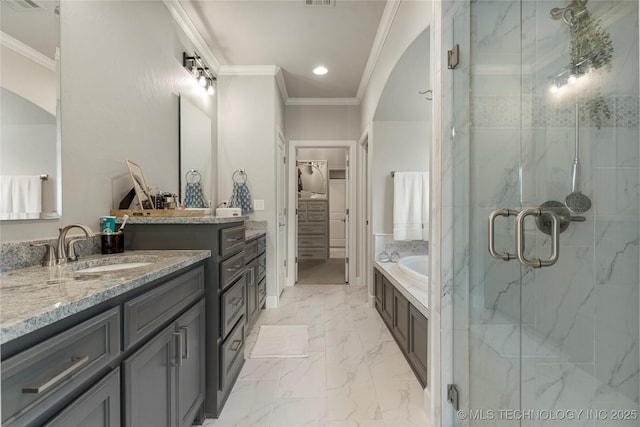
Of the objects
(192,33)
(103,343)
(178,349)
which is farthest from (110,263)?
(192,33)

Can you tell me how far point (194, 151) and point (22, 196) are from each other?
1628 mm

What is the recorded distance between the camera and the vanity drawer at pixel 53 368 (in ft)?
1.77

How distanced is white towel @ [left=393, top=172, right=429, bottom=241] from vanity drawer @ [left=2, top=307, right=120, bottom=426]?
2.91m

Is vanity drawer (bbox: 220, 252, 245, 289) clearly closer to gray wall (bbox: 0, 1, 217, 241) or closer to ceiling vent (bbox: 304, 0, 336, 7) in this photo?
gray wall (bbox: 0, 1, 217, 241)

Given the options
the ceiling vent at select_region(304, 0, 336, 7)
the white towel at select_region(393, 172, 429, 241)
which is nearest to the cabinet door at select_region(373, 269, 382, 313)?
the white towel at select_region(393, 172, 429, 241)

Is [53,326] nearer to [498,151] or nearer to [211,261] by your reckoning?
[211,261]

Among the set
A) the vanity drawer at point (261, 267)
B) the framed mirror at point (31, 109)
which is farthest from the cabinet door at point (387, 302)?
the framed mirror at point (31, 109)

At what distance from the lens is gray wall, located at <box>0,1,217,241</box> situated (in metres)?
1.36

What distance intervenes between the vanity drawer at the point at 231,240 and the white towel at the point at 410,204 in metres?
1.96

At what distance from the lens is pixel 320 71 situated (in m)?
3.46

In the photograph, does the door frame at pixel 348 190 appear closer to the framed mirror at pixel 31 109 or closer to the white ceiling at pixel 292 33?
the white ceiling at pixel 292 33

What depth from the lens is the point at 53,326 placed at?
64 centimetres

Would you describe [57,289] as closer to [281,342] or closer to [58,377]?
[58,377]

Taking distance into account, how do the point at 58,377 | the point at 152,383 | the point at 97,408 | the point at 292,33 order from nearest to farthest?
the point at 58,377 → the point at 97,408 → the point at 152,383 → the point at 292,33
